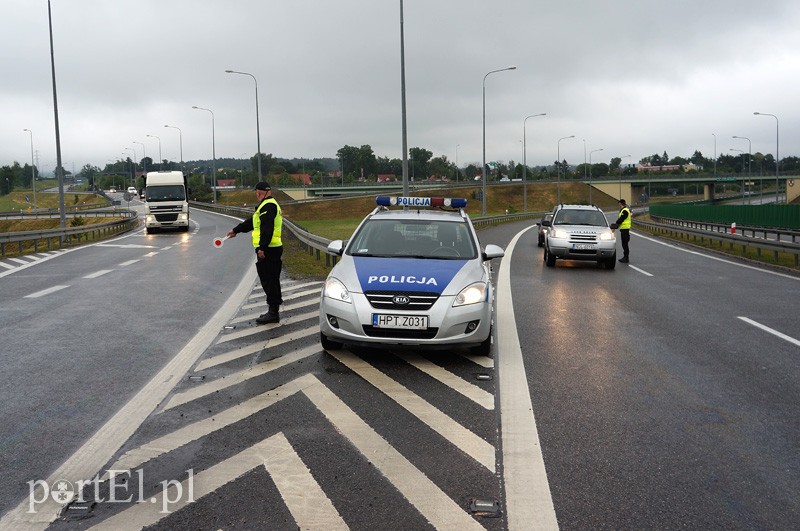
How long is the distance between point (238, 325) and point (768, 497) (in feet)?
23.5

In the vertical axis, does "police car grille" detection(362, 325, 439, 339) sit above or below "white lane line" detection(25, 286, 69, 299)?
above

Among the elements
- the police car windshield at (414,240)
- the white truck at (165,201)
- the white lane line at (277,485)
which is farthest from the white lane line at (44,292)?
the white truck at (165,201)

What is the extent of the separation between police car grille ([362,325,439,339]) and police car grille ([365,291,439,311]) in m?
0.22

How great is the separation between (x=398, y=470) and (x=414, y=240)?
4833 mm

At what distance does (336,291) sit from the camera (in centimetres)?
785

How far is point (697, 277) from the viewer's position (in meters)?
16.7

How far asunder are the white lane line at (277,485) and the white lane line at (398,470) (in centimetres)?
46

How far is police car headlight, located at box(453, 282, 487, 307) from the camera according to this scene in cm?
760

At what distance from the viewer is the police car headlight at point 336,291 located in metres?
7.70

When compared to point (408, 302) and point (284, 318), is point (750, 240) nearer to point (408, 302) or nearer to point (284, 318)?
point (284, 318)

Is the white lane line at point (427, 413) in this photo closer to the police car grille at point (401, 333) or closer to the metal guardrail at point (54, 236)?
the police car grille at point (401, 333)

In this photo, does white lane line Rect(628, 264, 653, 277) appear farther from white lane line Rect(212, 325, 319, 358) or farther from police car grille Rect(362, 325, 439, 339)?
police car grille Rect(362, 325, 439, 339)

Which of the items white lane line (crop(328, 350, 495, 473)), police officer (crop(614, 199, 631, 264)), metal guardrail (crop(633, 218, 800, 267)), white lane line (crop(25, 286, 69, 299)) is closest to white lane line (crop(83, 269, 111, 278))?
white lane line (crop(25, 286, 69, 299))

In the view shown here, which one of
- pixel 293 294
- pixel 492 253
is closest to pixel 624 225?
pixel 293 294
